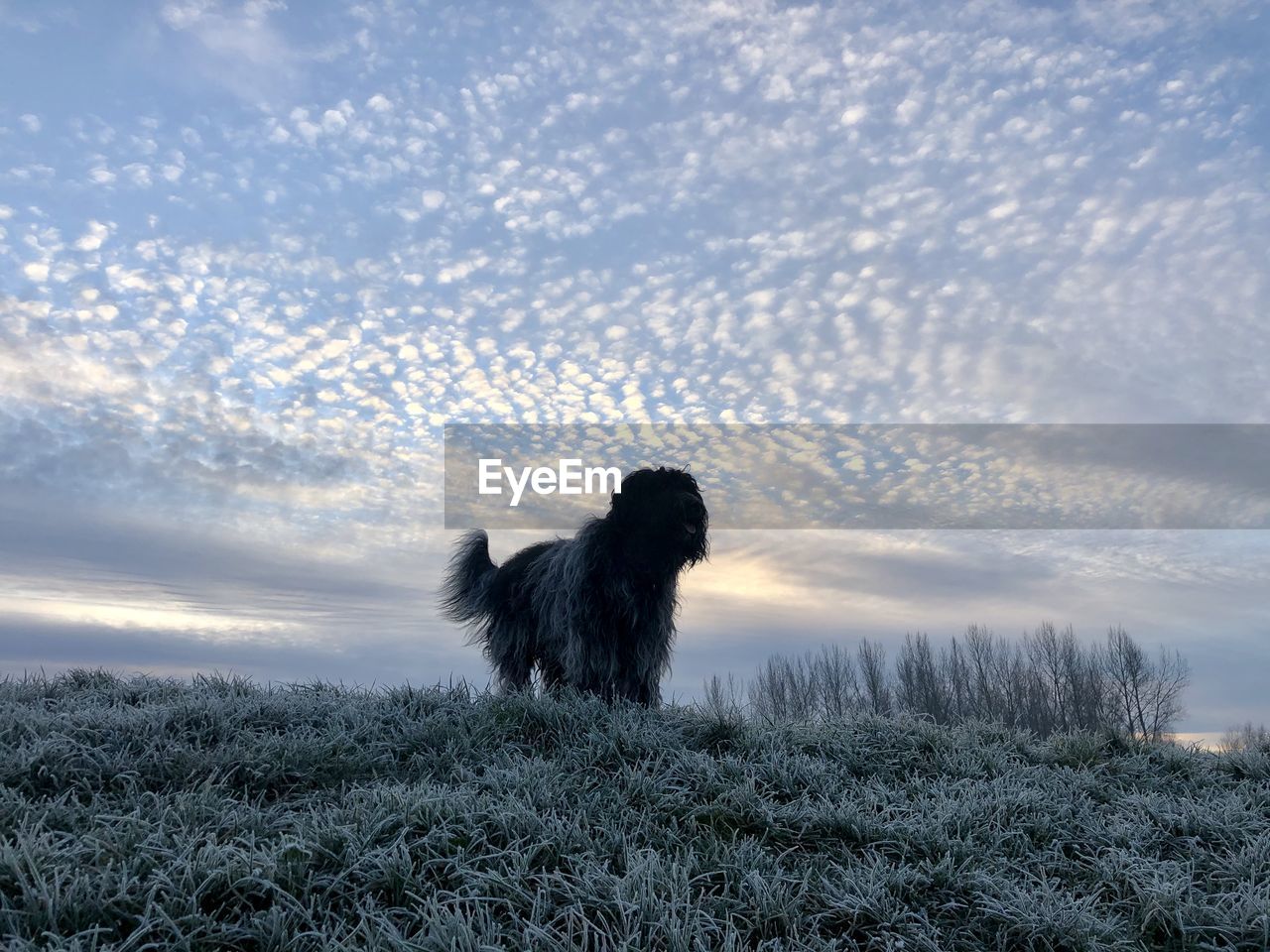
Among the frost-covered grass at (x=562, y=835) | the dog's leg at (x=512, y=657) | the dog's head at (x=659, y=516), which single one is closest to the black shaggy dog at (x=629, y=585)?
the dog's head at (x=659, y=516)

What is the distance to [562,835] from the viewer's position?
466 centimetres

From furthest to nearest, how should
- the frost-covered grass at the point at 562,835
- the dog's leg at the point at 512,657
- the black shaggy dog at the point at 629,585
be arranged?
the dog's leg at the point at 512,657
the black shaggy dog at the point at 629,585
the frost-covered grass at the point at 562,835

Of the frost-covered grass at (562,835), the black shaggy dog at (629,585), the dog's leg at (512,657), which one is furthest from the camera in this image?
the dog's leg at (512,657)

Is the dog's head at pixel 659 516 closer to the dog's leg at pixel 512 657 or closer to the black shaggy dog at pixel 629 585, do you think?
the black shaggy dog at pixel 629 585

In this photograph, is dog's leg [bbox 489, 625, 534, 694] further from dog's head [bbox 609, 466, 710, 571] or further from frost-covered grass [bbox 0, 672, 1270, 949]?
frost-covered grass [bbox 0, 672, 1270, 949]

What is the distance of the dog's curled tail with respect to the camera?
452 inches

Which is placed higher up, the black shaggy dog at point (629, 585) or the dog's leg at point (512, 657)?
the black shaggy dog at point (629, 585)

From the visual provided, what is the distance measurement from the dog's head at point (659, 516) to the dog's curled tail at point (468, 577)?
3037 mm

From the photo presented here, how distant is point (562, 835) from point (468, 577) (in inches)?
288

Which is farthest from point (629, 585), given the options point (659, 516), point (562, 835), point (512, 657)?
point (562, 835)

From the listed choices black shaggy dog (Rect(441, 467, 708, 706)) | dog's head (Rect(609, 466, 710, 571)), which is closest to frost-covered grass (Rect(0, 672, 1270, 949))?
black shaggy dog (Rect(441, 467, 708, 706))

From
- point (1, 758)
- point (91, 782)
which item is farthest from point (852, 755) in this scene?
point (1, 758)

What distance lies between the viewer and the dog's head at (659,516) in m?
9.08

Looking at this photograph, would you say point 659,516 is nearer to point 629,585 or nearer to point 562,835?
point 629,585
